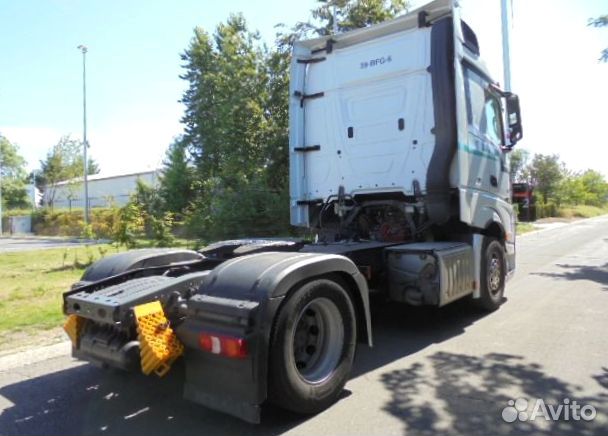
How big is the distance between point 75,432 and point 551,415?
3364 mm

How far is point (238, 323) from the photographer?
126 inches

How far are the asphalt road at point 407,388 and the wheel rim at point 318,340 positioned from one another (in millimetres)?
308

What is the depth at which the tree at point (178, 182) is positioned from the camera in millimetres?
24441

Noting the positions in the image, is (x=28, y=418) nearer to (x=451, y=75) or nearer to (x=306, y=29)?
(x=451, y=75)

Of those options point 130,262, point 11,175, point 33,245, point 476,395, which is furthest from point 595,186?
point 130,262

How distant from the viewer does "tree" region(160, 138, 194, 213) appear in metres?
24.4

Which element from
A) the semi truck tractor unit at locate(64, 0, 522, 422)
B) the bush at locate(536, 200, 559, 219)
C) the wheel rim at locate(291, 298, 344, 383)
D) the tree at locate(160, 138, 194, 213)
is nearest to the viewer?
the semi truck tractor unit at locate(64, 0, 522, 422)

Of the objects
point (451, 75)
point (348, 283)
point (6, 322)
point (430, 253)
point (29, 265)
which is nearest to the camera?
point (348, 283)

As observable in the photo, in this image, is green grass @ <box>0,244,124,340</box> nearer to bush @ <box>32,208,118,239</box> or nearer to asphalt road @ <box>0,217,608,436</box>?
asphalt road @ <box>0,217,608,436</box>

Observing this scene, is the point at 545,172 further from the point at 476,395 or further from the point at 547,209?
the point at 476,395

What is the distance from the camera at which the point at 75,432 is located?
11.4 ft

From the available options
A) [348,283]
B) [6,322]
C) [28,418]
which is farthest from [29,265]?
[348,283]

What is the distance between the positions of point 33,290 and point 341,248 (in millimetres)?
6280

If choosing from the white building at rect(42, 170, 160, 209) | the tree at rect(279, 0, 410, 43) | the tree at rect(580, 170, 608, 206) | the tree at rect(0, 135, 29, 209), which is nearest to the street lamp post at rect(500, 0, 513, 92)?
the tree at rect(279, 0, 410, 43)
